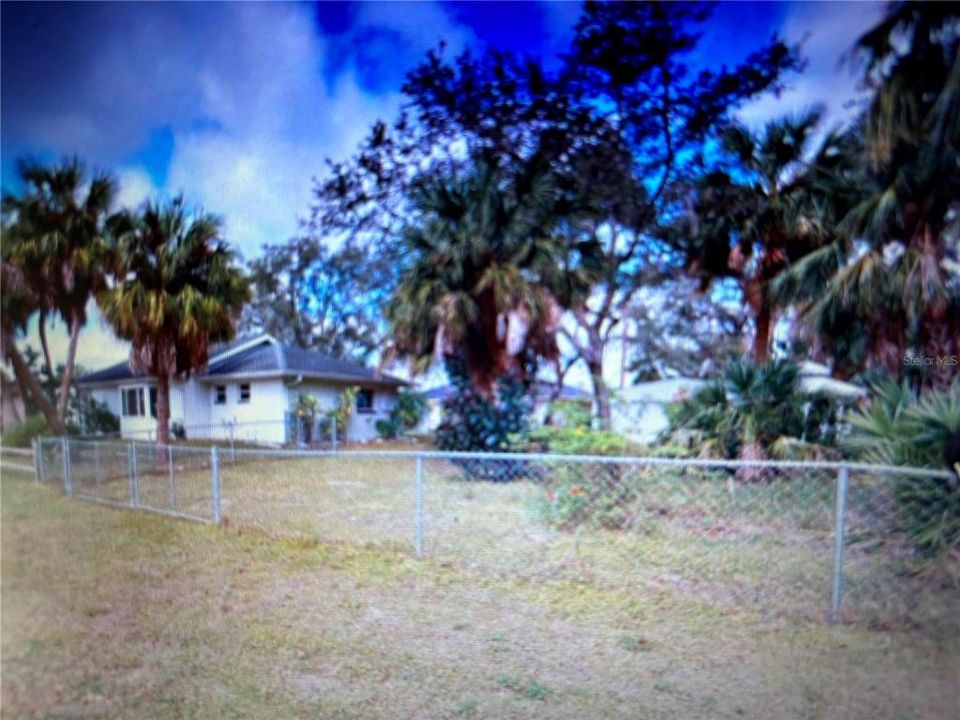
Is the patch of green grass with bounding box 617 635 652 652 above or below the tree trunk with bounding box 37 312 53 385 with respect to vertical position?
below

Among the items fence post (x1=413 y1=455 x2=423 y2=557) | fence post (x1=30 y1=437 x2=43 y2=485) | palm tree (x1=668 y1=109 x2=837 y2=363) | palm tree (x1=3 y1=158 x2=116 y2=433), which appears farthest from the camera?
fence post (x1=413 y1=455 x2=423 y2=557)

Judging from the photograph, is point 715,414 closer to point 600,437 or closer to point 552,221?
point 600,437

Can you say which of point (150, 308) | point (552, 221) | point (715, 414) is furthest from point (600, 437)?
point (150, 308)

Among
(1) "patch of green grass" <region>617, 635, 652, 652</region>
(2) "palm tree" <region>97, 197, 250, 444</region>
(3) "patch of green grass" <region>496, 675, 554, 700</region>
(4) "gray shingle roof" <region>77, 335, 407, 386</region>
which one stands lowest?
(3) "patch of green grass" <region>496, 675, 554, 700</region>

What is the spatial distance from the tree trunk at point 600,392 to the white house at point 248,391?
703mm

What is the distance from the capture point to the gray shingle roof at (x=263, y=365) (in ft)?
5.48

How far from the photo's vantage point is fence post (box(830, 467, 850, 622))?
72.7 inches

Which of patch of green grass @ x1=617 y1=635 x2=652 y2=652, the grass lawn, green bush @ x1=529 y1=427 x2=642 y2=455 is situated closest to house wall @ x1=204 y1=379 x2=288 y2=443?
the grass lawn

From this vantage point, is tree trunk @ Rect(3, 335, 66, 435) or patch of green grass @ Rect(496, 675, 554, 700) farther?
tree trunk @ Rect(3, 335, 66, 435)

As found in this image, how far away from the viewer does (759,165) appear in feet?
5.05

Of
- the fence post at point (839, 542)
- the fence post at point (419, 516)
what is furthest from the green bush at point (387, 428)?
the fence post at point (839, 542)

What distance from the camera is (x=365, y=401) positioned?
5.97 feet

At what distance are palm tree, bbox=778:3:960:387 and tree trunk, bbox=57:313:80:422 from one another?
2.39m

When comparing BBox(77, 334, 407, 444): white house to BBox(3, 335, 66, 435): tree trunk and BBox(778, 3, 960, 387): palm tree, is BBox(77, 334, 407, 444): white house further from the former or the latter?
BBox(778, 3, 960, 387): palm tree
